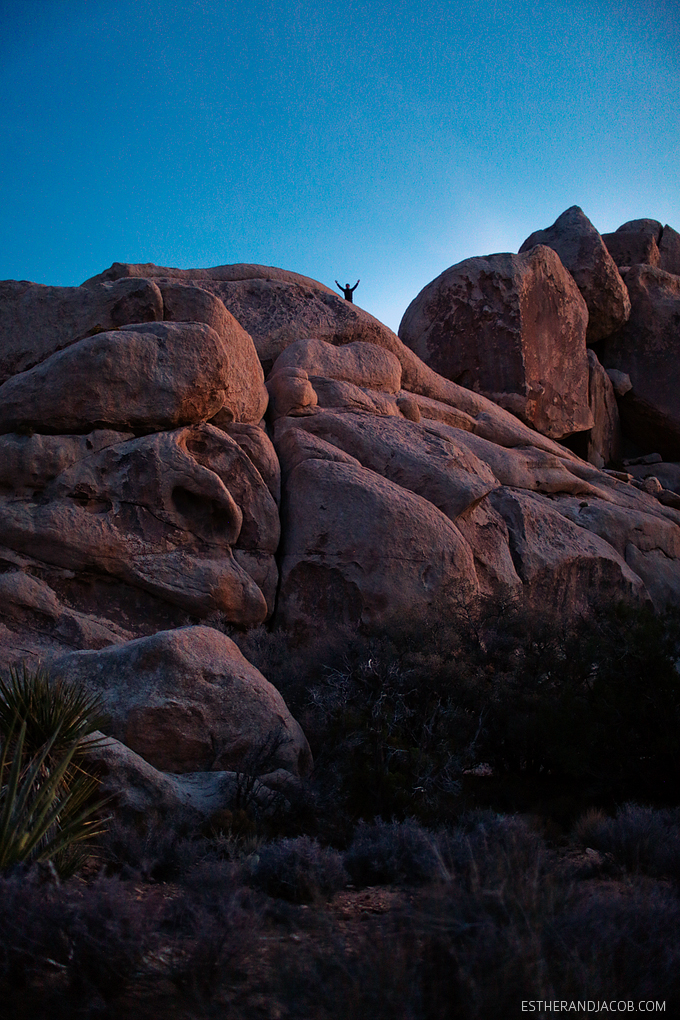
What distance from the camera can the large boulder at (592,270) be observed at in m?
23.2

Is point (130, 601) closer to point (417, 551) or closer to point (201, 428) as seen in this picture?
point (201, 428)

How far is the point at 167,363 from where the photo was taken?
9977mm

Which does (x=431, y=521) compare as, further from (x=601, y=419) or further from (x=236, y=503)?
(x=601, y=419)

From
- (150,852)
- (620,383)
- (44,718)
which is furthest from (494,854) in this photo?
(620,383)

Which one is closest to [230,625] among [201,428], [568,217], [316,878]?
[201,428]

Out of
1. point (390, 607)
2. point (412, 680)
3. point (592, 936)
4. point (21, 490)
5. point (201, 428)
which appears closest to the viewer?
point (592, 936)

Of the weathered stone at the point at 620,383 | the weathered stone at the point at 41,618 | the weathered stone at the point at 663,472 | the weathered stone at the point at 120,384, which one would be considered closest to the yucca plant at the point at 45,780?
the weathered stone at the point at 41,618

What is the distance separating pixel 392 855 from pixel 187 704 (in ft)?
8.05

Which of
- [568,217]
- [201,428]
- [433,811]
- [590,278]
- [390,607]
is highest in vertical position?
[568,217]

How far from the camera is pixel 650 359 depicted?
80.5ft

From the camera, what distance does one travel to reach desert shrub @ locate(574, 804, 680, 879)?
382cm

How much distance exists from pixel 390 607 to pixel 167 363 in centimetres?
434

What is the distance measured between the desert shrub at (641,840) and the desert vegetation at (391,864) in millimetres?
13

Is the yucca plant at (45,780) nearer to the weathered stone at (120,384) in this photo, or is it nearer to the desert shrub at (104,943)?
the desert shrub at (104,943)
